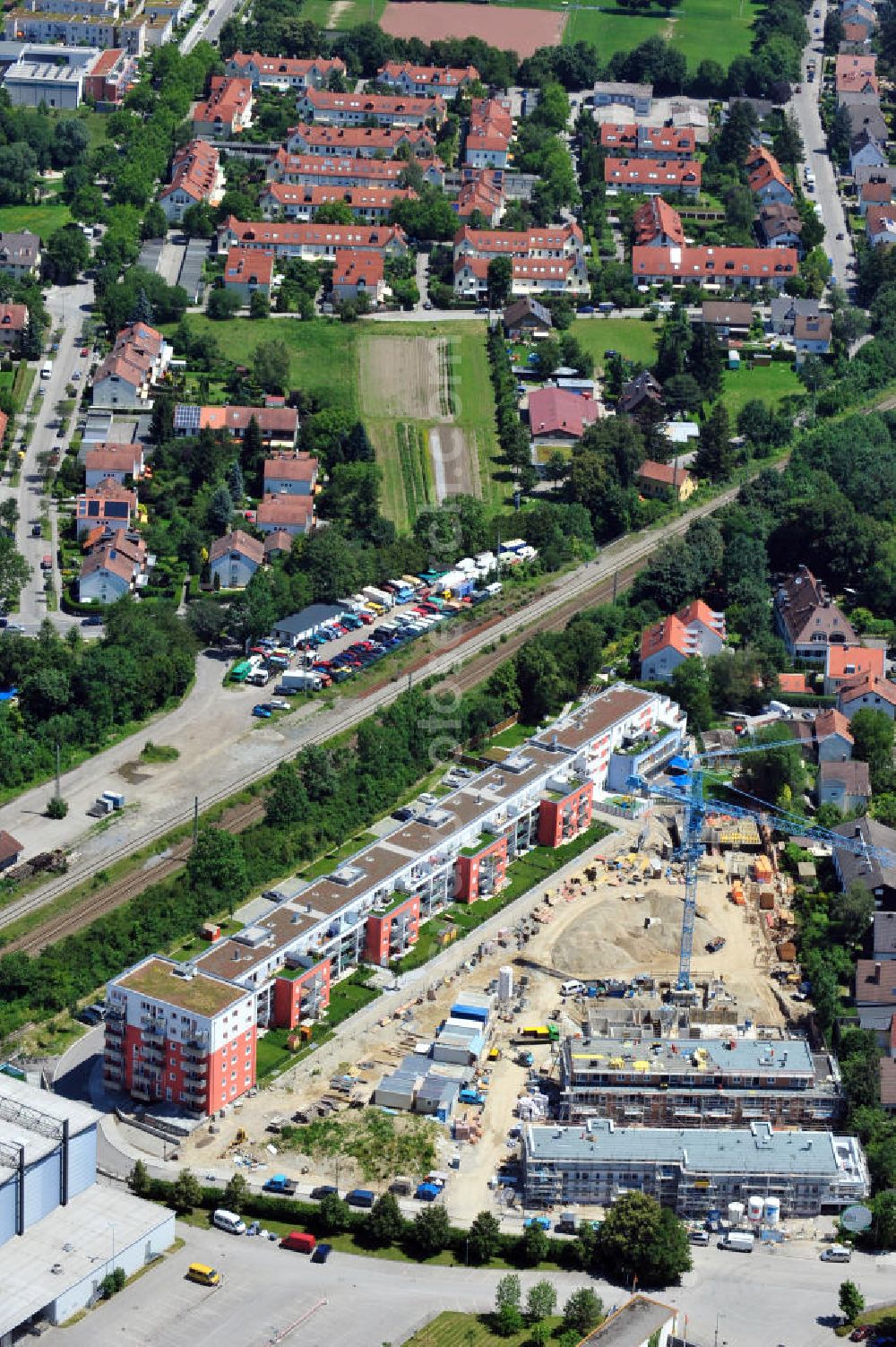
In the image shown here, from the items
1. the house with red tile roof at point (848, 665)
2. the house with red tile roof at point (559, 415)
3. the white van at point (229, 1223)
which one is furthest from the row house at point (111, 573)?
the white van at point (229, 1223)

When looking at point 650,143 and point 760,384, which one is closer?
point 760,384

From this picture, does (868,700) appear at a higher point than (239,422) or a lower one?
lower

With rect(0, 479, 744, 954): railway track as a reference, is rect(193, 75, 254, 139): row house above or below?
above

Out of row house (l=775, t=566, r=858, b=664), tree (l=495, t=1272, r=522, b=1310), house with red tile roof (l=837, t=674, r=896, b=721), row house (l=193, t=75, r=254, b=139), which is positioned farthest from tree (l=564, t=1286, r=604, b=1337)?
row house (l=193, t=75, r=254, b=139)

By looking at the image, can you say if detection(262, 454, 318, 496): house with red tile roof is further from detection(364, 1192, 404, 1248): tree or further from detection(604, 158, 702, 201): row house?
detection(364, 1192, 404, 1248): tree

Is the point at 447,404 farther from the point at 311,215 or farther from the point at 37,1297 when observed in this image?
the point at 37,1297

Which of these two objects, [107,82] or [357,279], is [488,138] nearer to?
[357,279]

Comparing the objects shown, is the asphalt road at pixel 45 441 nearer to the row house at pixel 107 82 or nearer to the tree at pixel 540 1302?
the row house at pixel 107 82

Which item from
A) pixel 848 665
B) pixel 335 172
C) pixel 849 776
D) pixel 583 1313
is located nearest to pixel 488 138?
pixel 335 172
